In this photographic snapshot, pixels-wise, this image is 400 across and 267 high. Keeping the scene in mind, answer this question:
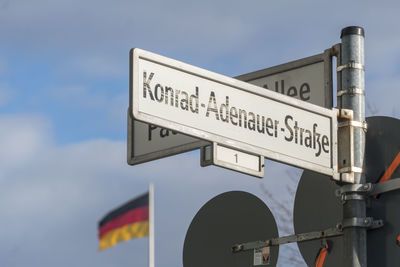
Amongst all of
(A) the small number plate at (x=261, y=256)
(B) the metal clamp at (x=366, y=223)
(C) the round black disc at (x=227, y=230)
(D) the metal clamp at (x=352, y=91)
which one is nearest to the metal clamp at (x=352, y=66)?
(D) the metal clamp at (x=352, y=91)

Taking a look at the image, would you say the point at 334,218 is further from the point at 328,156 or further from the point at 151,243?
the point at 151,243

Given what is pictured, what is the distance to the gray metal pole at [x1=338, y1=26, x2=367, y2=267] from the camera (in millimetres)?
5441

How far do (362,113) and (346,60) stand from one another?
0.31m

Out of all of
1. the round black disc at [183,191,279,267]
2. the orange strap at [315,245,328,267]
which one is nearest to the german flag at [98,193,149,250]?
the round black disc at [183,191,279,267]

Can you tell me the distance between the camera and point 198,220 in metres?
6.90

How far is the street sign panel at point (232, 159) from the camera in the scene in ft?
15.4

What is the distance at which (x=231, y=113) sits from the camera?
4.91 meters

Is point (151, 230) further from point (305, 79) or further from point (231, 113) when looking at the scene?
point (231, 113)

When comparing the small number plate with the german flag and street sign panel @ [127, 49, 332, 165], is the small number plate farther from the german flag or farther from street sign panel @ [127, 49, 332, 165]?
the german flag

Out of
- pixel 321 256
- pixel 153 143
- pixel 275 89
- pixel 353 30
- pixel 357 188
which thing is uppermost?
pixel 353 30

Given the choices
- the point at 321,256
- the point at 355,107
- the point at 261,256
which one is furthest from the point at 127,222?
the point at 355,107

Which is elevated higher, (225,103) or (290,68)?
(290,68)

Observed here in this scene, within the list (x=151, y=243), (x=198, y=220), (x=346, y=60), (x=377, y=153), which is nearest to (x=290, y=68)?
(x=346, y=60)

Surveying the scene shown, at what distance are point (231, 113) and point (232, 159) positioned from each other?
250mm
